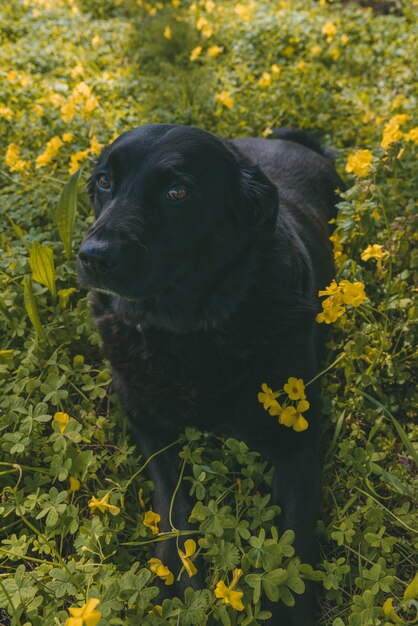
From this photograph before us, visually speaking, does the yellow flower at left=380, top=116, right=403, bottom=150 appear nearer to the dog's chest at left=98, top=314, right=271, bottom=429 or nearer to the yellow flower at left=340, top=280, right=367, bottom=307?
the yellow flower at left=340, top=280, right=367, bottom=307

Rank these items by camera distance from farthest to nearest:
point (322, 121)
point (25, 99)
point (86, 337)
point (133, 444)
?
point (25, 99) → point (322, 121) → point (86, 337) → point (133, 444)

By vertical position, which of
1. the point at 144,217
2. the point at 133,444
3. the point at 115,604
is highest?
the point at 144,217

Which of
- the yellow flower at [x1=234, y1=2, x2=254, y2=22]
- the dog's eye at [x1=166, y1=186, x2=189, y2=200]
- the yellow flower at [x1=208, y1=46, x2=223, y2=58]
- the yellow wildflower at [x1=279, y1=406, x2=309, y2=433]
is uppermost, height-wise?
the yellow flower at [x1=234, y1=2, x2=254, y2=22]

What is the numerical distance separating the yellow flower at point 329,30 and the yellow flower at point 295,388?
3939mm

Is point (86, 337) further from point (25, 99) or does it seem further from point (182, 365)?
point (25, 99)

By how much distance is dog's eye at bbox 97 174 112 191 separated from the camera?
227 centimetres

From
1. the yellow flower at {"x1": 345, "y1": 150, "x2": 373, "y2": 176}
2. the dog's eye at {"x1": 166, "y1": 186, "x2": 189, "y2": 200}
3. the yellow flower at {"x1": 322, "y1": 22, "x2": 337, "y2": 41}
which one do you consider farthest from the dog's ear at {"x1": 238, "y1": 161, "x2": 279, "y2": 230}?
the yellow flower at {"x1": 322, "y1": 22, "x2": 337, "y2": 41}

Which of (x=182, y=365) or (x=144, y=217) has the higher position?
(x=144, y=217)

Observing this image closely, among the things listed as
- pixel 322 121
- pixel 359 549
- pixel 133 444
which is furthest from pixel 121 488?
pixel 322 121

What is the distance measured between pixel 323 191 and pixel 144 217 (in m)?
1.37

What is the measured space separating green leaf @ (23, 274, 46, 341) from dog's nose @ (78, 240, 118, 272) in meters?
0.56

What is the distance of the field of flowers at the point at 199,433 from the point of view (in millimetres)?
1802

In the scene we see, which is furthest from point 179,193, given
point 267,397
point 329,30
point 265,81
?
point 329,30

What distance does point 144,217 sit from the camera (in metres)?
2.08
